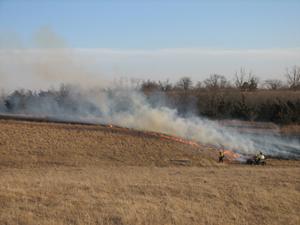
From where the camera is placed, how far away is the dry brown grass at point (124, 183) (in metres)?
8.20

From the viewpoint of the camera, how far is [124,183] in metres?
12.7

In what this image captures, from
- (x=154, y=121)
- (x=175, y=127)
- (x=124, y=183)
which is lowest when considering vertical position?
(x=124, y=183)

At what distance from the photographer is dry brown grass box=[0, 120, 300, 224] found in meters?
8.20

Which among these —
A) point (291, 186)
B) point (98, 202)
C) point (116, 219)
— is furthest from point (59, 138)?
point (291, 186)

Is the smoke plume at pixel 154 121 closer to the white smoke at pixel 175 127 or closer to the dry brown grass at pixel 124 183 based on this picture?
the white smoke at pixel 175 127

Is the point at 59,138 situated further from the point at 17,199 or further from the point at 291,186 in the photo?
the point at 291,186

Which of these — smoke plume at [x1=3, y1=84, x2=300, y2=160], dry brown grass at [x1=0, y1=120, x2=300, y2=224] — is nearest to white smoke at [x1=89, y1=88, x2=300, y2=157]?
smoke plume at [x1=3, y1=84, x2=300, y2=160]

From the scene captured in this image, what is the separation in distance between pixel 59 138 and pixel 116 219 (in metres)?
16.6

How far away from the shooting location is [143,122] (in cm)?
2708

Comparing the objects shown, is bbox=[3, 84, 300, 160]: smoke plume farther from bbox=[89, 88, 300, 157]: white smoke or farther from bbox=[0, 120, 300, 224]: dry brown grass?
bbox=[0, 120, 300, 224]: dry brown grass

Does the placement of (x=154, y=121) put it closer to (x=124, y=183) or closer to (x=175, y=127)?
(x=175, y=127)

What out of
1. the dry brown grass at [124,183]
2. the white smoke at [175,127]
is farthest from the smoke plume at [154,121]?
the dry brown grass at [124,183]

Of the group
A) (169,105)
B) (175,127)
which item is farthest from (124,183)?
(169,105)

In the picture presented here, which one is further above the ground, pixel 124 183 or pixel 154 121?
pixel 154 121
